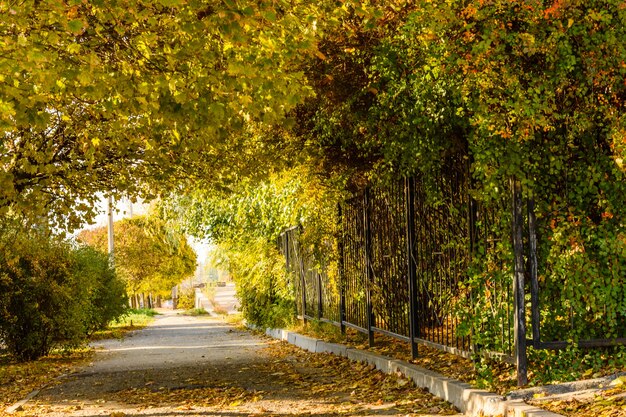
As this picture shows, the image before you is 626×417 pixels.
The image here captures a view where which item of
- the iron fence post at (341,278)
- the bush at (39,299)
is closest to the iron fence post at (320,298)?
the iron fence post at (341,278)

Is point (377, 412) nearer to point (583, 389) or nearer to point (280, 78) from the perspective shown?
point (583, 389)

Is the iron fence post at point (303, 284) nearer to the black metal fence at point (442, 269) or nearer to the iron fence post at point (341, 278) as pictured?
the black metal fence at point (442, 269)

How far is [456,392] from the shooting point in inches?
349

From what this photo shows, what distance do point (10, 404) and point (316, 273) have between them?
8.63 meters

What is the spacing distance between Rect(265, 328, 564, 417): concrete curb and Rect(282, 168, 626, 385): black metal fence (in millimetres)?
417

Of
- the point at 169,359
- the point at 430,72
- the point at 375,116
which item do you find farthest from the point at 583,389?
→ the point at 169,359

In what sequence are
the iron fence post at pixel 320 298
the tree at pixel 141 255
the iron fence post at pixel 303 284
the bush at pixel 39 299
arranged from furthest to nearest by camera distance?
the tree at pixel 141 255
the iron fence post at pixel 303 284
the iron fence post at pixel 320 298
the bush at pixel 39 299

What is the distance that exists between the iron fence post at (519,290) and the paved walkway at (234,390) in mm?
852

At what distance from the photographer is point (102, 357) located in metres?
19.4

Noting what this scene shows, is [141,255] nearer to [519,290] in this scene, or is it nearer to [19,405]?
[19,405]

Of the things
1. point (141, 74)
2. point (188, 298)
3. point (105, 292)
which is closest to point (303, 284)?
point (105, 292)

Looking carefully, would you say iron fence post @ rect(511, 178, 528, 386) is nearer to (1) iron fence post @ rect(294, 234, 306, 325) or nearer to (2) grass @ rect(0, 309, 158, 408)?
(2) grass @ rect(0, 309, 158, 408)

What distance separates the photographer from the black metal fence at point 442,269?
8.56m

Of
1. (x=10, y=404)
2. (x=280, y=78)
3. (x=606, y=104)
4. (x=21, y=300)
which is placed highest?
(x=280, y=78)
